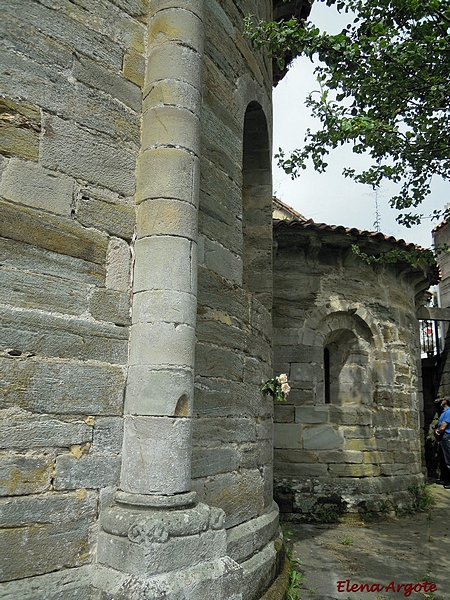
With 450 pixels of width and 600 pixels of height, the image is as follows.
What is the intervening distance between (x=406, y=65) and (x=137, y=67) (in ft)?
7.84

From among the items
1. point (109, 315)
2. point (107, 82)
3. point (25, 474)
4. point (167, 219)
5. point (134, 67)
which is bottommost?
point (25, 474)

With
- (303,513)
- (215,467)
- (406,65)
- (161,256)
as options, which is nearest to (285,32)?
(406,65)

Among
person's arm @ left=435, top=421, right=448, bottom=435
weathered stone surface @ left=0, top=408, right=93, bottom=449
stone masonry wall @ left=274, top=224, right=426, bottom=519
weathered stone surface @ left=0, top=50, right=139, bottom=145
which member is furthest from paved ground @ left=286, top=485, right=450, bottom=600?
weathered stone surface @ left=0, top=50, right=139, bottom=145

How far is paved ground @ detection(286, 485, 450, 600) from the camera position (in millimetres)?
4332

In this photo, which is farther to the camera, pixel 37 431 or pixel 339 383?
pixel 339 383

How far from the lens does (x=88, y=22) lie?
299 centimetres

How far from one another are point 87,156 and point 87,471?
163cm

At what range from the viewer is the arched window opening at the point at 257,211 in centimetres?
517

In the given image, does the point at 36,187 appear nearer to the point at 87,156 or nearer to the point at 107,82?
the point at 87,156

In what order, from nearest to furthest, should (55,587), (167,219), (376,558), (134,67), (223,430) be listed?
(55,587), (167,219), (134,67), (223,430), (376,558)

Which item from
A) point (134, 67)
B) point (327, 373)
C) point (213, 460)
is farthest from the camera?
point (327, 373)

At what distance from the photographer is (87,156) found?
2.86 m

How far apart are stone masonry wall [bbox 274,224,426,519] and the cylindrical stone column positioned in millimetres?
4728

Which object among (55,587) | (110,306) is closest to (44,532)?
(55,587)
